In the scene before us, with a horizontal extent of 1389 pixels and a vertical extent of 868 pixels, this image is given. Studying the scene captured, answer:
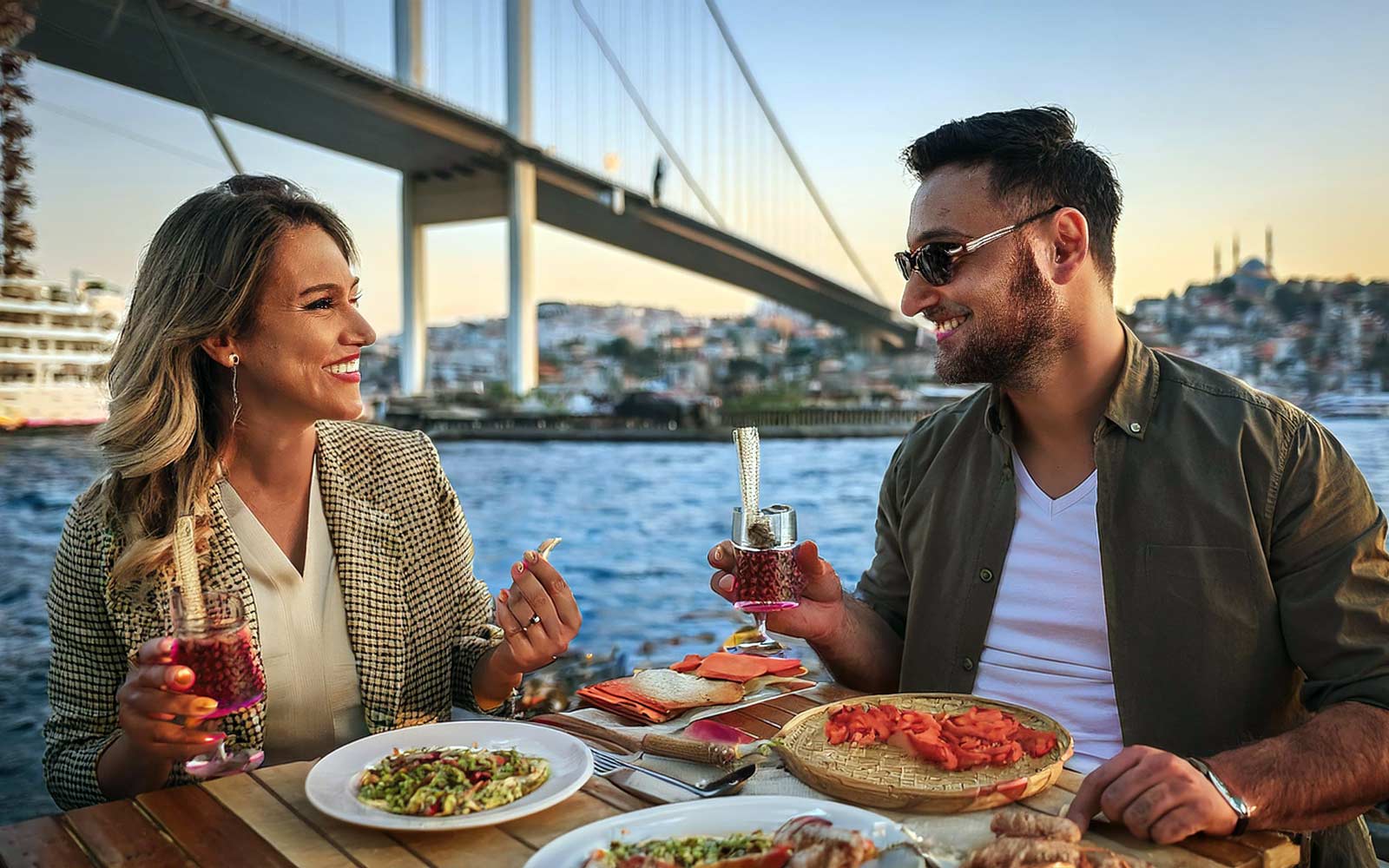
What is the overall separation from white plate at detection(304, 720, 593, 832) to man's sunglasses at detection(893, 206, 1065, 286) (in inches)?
38.5

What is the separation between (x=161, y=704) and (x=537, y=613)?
1.69 ft

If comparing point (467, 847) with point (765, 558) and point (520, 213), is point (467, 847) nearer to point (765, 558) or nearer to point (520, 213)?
point (765, 558)

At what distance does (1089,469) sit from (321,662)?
1.35 metres

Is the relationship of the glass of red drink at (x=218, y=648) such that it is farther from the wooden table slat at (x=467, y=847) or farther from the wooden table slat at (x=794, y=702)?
the wooden table slat at (x=794, y=702)

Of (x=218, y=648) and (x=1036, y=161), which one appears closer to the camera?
(x=218, y=648)

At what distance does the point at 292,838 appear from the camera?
1127 mm

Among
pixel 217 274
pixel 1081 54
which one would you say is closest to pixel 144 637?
pixel 217 274

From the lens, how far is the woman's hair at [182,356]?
1.73m

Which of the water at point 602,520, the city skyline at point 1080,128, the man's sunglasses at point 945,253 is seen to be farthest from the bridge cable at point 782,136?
the man's sunglasses at point 945,253

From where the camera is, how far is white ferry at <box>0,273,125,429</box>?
1203cm

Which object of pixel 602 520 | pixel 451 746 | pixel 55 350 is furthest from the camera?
pixel 602 520

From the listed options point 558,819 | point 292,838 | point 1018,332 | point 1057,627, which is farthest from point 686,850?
point 1018,332

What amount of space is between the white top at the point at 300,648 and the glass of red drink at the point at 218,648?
497mm

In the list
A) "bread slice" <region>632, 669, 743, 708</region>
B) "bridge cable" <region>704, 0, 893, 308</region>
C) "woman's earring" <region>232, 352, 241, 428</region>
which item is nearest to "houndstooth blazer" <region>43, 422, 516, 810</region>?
"woman's earring" <region>232, 352, 241, 428</region>
